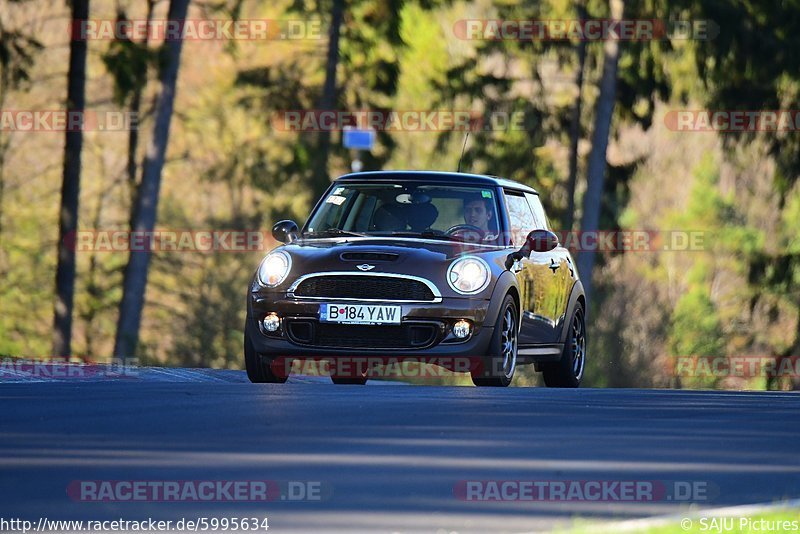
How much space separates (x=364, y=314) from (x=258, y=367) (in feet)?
4.02

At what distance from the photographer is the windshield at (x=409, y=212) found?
16188 mm

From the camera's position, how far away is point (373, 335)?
1502 cm

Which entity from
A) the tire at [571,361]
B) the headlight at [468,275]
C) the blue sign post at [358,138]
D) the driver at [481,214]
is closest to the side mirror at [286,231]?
the driver at [481,214]

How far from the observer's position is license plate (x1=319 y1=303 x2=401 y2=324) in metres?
15.0

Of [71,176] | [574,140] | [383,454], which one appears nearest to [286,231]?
[383,454]

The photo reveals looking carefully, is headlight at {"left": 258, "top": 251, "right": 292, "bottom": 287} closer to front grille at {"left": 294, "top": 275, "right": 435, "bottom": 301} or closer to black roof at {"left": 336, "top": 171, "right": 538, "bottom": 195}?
front grille at {"left": 294, "top": 275, "right": 435, "bottom": 301}

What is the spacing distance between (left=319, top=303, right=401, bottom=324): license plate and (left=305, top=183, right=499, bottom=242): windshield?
1.19 meters

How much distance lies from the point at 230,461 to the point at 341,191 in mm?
7883

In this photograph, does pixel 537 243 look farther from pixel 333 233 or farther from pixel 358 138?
pixel 358 138

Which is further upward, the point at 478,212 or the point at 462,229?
the point at 478,212

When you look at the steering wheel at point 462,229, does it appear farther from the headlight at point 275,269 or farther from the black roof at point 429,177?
the headlight at point 275,269

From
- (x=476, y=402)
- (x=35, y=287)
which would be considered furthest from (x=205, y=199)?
(x=476, y=402)

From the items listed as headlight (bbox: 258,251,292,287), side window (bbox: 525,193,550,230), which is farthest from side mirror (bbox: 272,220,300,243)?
side window (bbox: 525,193,550,230)

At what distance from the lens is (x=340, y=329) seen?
15047 millimetres
